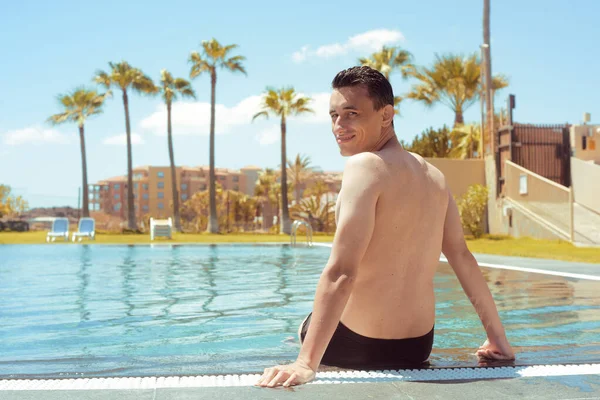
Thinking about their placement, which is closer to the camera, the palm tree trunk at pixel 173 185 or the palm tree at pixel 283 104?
the palm tree at pixel 283 104

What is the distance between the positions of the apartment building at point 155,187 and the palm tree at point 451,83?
80.3m

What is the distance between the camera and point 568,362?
2896 mm

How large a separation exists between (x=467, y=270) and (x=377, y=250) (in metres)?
0.58

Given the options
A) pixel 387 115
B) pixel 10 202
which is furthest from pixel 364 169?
pixel 10 202

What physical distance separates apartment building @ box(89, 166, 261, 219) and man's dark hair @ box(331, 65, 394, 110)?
110 metres

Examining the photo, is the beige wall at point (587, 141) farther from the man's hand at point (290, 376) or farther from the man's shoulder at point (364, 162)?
the man's hand at point (290, 376)

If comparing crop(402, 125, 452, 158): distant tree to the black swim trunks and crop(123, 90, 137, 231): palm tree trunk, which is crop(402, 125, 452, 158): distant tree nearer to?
crop(123, 90, 137, 231): palm tree trunk

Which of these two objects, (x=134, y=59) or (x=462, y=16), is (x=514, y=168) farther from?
(x=134, y=59)

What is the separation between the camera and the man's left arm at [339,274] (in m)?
2.35

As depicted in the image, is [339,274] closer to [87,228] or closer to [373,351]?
[373,351]

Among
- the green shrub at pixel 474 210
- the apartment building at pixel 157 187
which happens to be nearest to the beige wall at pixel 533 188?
the green shrub at pixel 474 210

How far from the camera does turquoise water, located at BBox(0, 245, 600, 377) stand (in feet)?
11.7

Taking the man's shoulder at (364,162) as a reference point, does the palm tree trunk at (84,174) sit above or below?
above

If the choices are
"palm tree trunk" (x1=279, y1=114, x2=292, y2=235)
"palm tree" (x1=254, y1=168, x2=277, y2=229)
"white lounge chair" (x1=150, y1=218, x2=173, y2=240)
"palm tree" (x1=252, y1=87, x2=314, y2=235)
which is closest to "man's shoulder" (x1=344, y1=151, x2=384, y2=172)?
"white lounge chair" (x1=150, y1=218, x2=173, y2=240)
